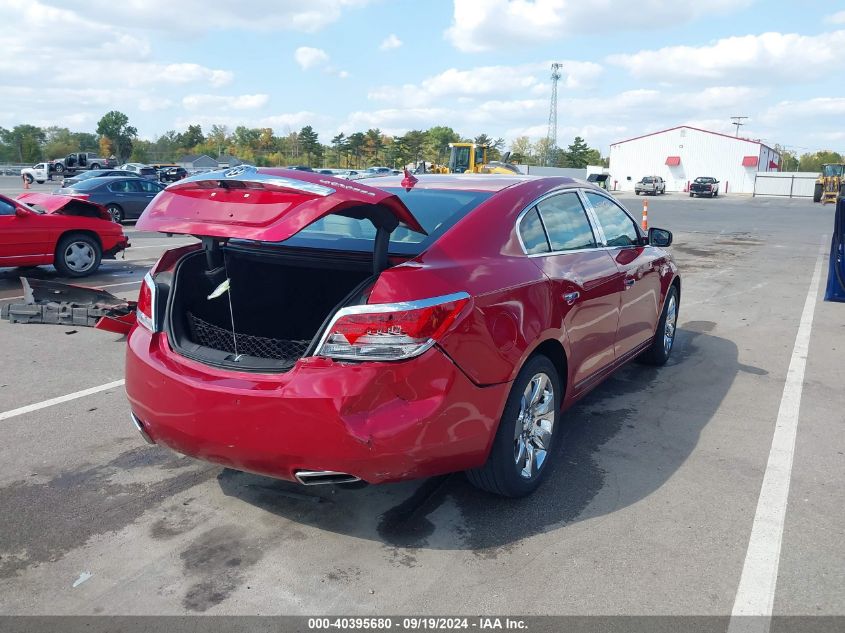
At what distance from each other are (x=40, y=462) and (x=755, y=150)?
79.6m

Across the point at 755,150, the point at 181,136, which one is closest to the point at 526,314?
the point at 755,150

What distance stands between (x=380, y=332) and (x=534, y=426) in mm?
1246

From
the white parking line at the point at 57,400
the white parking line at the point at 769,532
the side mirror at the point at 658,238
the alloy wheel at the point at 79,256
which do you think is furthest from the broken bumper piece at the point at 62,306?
the white parking line at the point at 769,532

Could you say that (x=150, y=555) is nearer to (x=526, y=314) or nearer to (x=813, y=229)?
(x=526, y=314)

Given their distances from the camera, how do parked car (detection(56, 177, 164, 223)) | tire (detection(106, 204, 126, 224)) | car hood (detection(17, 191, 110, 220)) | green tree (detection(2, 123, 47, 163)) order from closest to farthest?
1. car hood (detection(17, 191, 110, 220))
2. parked car (detection(56, 177, 164, 223))
3. tire (detection(106, 204, 126, 224))
4. green tree (detection(2, 123, 47, 163))

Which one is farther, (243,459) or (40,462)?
(40,462)

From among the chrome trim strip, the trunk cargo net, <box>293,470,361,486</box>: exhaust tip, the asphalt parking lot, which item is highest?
the chrome trim strip

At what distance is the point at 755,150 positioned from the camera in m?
72.6

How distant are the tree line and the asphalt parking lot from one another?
88.3m

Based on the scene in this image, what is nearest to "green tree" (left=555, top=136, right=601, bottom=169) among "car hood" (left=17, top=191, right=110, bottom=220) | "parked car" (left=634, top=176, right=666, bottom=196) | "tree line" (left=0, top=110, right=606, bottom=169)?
"tree line" (left=0, top=110, right=606, bottom=169)

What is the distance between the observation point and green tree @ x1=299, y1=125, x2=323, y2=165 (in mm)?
103000

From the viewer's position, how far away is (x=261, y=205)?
2.99 meters

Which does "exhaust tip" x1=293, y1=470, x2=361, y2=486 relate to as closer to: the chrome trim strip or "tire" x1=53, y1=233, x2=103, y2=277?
the chrome trim strip

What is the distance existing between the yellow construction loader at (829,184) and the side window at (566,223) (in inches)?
1873
